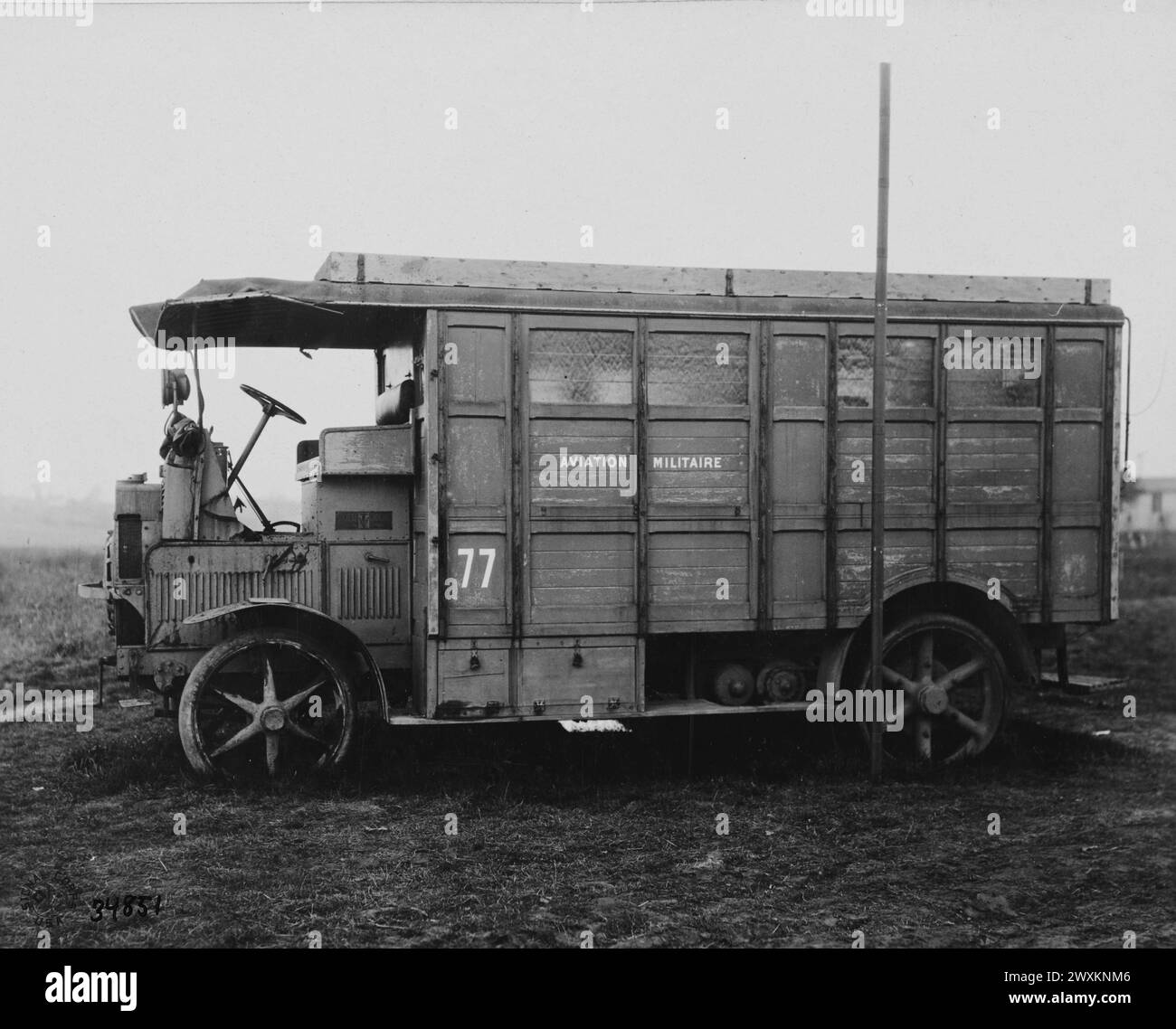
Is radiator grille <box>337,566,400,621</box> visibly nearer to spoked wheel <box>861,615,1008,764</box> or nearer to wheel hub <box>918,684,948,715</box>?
spoked wheel <box>861,615,1008,764</box>

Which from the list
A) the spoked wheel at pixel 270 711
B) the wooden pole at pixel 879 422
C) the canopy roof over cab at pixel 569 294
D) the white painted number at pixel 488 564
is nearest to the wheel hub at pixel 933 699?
the wooden pole at pixel 879 422

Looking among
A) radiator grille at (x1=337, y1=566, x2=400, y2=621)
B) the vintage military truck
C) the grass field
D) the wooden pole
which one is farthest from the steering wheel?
the wooden pole

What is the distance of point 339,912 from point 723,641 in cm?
336

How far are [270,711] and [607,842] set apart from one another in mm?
2221

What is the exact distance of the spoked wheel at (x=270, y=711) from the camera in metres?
6.55

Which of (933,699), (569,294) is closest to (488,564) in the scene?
(569,294)

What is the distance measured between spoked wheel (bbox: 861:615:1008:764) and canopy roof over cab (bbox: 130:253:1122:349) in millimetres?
2067

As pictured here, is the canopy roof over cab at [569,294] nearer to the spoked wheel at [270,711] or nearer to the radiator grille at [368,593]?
the radiator grille at [368,593]

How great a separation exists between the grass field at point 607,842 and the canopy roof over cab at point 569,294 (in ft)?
9.13

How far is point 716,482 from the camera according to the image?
22.7 feet

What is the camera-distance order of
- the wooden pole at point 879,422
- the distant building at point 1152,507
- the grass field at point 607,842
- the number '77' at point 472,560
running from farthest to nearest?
the distant building at point 1152,507 < the number '77' at point 472,560 < the wooden pole at point 879,422 < the grass field at point 607,842

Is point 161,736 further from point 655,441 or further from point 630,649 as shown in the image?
point 655,441

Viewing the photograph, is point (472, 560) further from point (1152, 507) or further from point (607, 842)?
point (1152, 507)

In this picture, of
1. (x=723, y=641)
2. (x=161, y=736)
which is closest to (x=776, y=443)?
(x=723, y=641)
